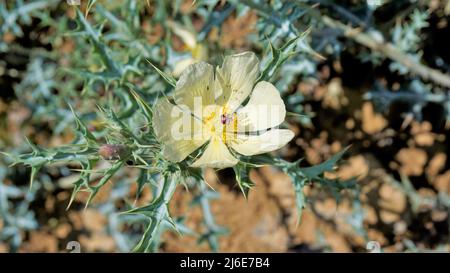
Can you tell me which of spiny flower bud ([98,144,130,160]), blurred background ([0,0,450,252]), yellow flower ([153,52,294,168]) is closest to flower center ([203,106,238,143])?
yellow flower ([153,52,294,168])

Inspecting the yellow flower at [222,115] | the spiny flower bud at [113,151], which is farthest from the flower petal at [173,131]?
the spiny flower bud at [113,151]

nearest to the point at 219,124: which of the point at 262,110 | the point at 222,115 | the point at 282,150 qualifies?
the point at 222,115

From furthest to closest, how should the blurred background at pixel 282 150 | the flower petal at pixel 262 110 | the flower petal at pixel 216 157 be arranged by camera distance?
1. the blurred background at pixel 282 150
2. the flower petal at pixel 262 110
3. the flower petal at pixel 216 157

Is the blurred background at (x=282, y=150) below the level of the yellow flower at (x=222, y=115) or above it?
below

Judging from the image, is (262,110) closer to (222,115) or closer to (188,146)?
(222,115)

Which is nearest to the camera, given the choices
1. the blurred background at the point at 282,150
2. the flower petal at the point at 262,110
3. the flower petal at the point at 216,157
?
the flower petal at the point at 216,157

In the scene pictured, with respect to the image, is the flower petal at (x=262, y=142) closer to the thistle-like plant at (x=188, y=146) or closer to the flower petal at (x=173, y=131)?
the thistle-like plant at (x=188, y=146)
